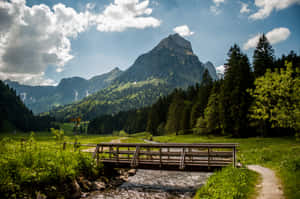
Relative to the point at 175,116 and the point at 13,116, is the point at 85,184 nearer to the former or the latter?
the point at 175,116

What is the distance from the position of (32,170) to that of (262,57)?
54.7 m

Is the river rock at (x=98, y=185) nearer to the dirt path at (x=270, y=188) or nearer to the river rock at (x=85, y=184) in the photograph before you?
the river rock at (x=85, y=184)

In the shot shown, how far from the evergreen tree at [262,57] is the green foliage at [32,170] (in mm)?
48852

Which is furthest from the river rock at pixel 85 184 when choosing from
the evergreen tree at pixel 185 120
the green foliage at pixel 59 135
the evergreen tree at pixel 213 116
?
the evergreen tree at pixel 185 120

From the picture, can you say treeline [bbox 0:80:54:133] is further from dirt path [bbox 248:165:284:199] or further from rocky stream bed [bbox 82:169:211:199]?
dirt path [bbox 248:165:284:199]

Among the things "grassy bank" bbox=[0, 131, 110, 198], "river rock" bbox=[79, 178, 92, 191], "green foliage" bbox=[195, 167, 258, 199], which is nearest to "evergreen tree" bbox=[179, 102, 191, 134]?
"river rock" bbox=[79, 178, 92, 191]

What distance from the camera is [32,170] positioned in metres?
12.2

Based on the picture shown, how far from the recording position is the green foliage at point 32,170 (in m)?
10.8

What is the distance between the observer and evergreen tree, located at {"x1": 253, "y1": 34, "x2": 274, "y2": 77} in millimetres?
48656

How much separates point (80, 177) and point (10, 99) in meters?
215

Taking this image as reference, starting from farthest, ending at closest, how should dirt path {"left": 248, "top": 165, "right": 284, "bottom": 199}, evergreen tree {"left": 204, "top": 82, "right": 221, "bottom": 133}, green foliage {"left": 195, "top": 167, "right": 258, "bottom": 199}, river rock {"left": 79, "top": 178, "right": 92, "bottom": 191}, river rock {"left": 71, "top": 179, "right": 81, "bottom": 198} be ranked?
evergreen tree {"left": 204, "top": 82, "right": 221, "bottom": 133} → river rock {"left": 79, "top": 178, "right": 92, "bottom": 191} → river rock {"left": 71, "top": 179, "right": 81, "bottom": 198} → green foliage {"left": 195, "top": 167, "right": 258, "bottom": 199} → dirt path {"left": 248, "top": 165, "right": 284, "bottom": 199}

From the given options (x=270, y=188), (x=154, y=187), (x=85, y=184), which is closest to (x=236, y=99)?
(x=154, y=187)

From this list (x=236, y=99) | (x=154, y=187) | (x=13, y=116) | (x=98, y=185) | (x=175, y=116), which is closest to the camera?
(x=98, y=185)

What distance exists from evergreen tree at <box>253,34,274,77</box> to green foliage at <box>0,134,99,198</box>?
4885 cm
